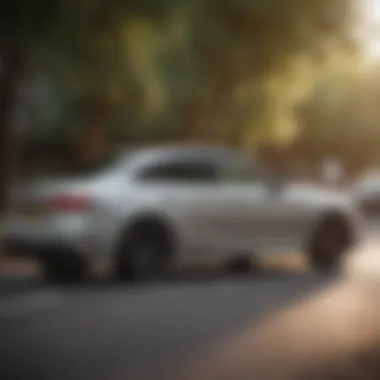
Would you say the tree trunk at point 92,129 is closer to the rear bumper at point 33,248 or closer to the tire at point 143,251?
the tire at point 143,251

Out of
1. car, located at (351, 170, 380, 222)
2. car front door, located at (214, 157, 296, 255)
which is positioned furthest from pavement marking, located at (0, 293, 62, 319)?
car, located at (351, 170, 380, 222)

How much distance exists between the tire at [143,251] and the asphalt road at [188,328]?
0.97 ft

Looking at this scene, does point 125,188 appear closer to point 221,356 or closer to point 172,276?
point 172,276

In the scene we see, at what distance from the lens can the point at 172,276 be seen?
15133 mm

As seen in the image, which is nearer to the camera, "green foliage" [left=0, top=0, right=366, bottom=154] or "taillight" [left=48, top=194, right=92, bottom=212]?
"taillight" [left=48, top=194, right=92, bottom=212]

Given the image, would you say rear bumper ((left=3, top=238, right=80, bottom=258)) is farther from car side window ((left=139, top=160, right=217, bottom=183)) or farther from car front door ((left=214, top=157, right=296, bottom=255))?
car front door ((left=214, top=157, right=296, bottom=255))

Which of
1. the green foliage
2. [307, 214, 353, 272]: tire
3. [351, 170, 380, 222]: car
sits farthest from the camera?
[351, 170, 380, 222]: car

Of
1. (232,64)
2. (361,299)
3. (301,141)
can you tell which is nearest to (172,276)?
(361,299)

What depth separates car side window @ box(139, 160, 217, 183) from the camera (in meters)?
15.3

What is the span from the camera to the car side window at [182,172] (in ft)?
50.3

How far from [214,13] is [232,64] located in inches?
49.4

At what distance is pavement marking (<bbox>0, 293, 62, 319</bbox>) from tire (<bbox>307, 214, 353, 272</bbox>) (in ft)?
13.2

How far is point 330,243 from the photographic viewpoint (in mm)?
16219

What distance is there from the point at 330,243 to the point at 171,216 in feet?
7.82
